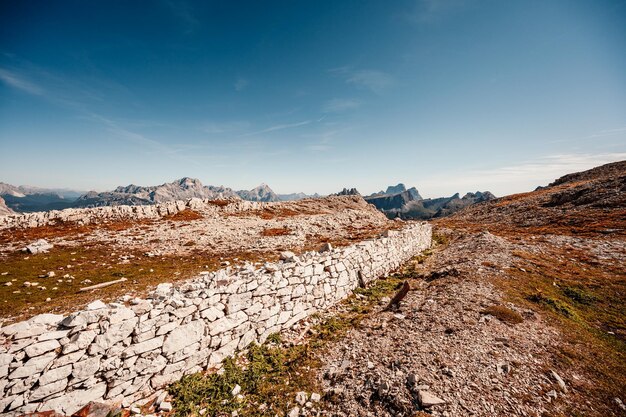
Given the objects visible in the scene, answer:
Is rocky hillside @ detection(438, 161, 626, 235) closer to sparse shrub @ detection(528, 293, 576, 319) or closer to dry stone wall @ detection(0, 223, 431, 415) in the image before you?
sparse shrub @ detection(528, 293, 576, 319)

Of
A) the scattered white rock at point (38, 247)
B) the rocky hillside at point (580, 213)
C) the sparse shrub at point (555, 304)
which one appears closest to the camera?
the sparse shrub at point (555, 304)

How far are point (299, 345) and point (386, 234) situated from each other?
1313cm

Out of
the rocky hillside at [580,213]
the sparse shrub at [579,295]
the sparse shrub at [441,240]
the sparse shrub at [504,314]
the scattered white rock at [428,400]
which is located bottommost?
the sparse shrub at [441,240]

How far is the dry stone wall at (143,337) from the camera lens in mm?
6000

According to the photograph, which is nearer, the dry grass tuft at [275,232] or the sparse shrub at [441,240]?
the sparse shrub at [441,240]

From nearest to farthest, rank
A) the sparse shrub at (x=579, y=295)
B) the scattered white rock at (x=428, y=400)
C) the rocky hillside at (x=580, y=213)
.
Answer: the scattered white rock at (x=428, y=400)
the sparse shrub at (x=579, y=295)
the rocky hillside at (x=580, y=213)

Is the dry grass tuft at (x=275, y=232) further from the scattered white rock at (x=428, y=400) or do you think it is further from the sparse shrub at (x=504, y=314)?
the scattered white rock at (x=428, y=400)

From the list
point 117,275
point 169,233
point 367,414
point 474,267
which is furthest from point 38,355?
point 169,233

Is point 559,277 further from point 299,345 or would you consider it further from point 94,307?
point 94,307

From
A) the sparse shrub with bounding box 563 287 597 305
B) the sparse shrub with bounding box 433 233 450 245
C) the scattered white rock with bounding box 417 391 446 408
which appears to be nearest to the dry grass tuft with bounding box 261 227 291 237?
the sparse shrub with bounding box 433 233 450 245

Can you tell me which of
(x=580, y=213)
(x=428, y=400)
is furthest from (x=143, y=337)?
(x=580, y=213)

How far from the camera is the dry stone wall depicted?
6.00m

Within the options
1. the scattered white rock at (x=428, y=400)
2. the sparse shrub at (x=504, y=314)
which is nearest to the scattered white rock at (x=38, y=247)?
the scattered white rock at (x=428, y=400)

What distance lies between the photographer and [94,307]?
7.43m
